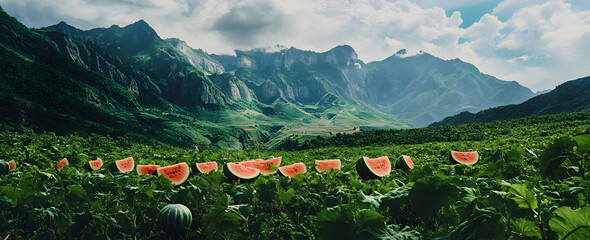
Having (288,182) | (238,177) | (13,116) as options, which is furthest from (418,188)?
(13,116)

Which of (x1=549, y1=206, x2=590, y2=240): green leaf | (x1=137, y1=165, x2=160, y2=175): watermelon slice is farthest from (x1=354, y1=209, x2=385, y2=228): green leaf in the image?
(x1=137, y1=165, x2=160, y2=175): watermelon slice

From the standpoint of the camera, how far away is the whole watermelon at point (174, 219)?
312 cm

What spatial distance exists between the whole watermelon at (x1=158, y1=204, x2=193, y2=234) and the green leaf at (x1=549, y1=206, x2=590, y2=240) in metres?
3.23

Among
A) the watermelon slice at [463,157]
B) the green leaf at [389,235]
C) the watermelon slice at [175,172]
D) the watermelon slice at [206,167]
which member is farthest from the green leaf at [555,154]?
the watermelon slice at [206,167]

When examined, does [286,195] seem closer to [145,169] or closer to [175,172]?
[175,172]

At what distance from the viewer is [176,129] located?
189625 mm

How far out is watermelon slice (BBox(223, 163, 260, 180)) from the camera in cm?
525

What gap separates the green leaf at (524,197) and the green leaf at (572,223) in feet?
0.70

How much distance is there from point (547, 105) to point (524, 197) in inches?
6169

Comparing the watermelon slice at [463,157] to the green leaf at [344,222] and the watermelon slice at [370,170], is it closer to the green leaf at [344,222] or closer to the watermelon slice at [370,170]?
the watermelon slice at [370,170]

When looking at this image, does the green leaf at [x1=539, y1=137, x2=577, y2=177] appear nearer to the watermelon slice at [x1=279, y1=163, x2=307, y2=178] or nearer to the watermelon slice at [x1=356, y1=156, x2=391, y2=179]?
the watermelon slice at [x1=356, y1=156, x2=391, y2=179]

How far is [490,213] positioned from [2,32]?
824ft

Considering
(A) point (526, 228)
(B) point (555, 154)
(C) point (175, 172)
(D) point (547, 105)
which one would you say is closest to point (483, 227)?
(A) point (526, 228)

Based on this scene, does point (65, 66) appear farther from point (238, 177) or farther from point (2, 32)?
point (238, 177)
